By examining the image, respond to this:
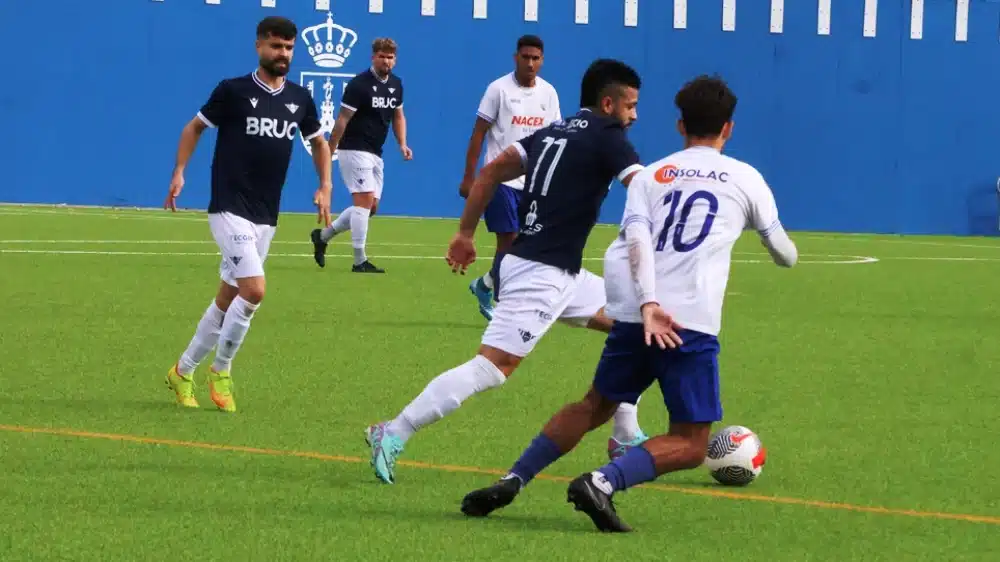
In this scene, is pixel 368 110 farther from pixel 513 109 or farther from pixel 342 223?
pixel 513 109

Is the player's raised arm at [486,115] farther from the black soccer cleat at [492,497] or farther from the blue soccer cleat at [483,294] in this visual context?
the black soccer cleat at [492,497]

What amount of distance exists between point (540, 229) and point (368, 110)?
13144 mm

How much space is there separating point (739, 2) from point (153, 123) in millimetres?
11036

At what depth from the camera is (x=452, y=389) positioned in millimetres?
7449

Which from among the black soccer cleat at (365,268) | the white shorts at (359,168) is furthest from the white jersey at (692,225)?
the white shorts at (359,168)

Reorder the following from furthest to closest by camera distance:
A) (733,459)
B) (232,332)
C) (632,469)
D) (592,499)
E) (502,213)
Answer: (502,213)
(232,332)
(733,459)
(632,469)
(592,499)

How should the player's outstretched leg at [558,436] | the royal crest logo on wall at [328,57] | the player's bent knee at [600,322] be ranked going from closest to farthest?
the player's outstretched leg at [558,436], the player's bent knee at [600,322], the royal crest logo on wall at [328,57]

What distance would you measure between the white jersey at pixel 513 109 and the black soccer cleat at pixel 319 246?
19.2ft

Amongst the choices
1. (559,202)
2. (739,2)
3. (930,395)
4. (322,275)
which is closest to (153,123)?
(739,2)

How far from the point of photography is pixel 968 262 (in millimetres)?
25625

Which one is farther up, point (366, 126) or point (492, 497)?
point (492, 497)

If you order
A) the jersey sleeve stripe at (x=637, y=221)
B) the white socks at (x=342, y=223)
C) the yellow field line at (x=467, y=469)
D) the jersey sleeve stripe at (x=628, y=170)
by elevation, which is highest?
the jersey sleeve stripe at (x=628, y=170)

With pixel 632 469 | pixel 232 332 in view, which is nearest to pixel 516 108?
pixel 232 332

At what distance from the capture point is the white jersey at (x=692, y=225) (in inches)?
264
